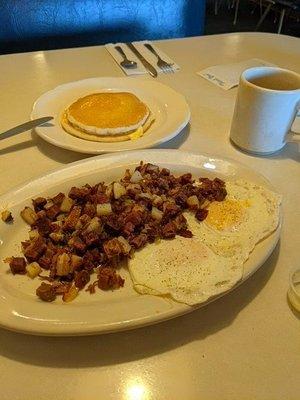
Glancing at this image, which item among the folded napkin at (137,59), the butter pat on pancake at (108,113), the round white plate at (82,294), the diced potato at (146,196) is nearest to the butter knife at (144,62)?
the folded napkin at (137,59)

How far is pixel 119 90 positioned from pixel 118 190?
541mm

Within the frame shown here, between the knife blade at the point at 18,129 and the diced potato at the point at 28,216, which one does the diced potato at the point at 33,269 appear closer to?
the diced potato at the point at 28,216

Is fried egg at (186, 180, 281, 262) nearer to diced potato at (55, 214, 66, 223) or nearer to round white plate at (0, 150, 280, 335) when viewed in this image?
round white plate at (0, 150, 280, 335)

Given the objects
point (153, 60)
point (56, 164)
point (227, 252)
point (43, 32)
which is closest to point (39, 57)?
point (153, 60)

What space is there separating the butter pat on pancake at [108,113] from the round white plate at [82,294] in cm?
16

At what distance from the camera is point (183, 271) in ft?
2.00

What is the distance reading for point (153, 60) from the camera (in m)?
1.41

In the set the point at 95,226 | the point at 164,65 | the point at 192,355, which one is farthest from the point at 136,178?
the point at 164,65

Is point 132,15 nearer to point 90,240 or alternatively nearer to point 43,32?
point 43,32

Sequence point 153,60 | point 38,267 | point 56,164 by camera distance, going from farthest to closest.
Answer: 1. point 153,60
2. point 56,164
3. point 38,267

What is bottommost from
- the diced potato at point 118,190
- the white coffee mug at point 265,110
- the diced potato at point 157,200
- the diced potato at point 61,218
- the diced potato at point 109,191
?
the diced potato at point 61,218

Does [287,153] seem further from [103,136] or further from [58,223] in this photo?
[58,223]

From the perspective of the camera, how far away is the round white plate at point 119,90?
0.94 m

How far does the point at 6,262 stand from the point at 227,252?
37 centimetres
